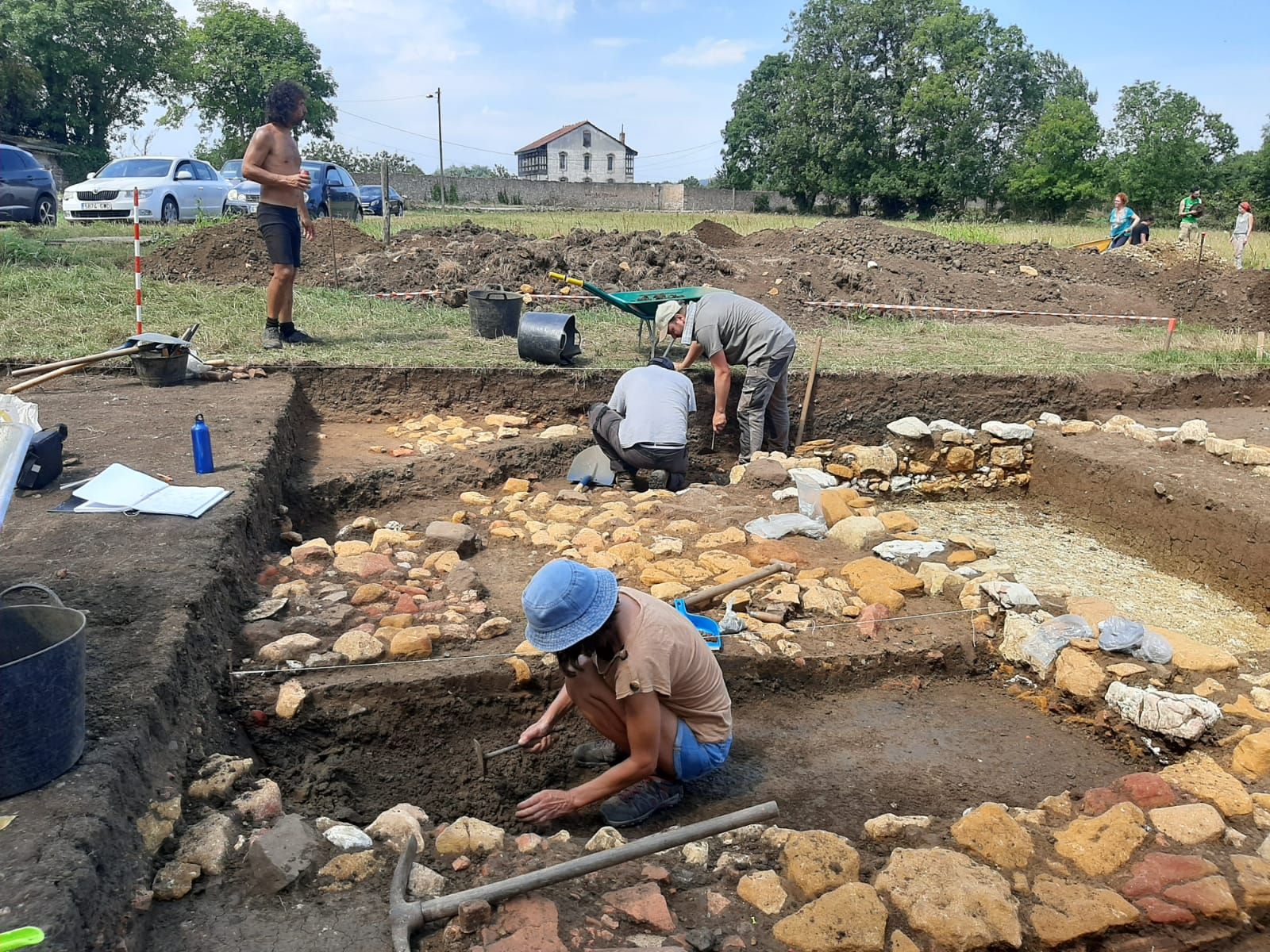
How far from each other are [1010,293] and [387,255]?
9.07 meters

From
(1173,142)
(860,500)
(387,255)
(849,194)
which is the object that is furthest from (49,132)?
(1173,142)

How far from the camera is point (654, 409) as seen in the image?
20.2 ft

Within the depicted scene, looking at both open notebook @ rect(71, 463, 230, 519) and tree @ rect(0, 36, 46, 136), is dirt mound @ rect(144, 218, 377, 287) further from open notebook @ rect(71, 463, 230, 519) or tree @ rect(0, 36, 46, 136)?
tree @ rect(0, 36, 46, 136)

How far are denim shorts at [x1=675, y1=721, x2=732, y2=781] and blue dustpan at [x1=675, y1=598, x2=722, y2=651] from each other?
781 millimetres

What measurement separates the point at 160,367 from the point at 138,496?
8.78ft

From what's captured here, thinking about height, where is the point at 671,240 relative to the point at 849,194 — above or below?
below

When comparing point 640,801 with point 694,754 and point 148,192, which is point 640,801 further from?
point 148,192

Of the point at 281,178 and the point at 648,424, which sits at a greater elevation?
the point at 281,178

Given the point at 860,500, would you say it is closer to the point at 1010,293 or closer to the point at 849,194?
the point at 1010,293

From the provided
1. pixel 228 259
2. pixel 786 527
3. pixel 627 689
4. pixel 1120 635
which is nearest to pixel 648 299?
pixel 786 527

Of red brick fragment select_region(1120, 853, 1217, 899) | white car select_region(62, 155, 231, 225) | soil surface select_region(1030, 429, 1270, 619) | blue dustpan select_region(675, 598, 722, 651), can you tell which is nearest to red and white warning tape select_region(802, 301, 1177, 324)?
soil surface select_region(1030, 429, 1270, 619)

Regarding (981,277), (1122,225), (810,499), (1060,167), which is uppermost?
(1060,167)

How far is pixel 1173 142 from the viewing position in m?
43.7

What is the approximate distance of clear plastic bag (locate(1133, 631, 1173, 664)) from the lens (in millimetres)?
4023
